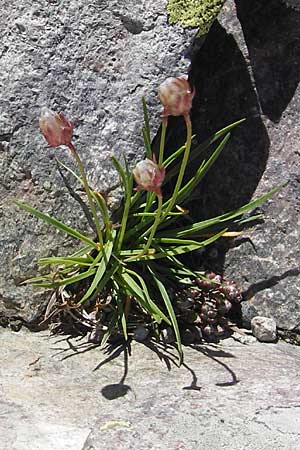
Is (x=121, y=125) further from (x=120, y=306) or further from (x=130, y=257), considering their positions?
(x=120, y=306)

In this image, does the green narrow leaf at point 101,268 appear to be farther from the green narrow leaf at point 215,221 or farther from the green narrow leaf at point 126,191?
the green narrow leaf at point 215,221

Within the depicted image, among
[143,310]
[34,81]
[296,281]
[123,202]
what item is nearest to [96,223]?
[123,202]

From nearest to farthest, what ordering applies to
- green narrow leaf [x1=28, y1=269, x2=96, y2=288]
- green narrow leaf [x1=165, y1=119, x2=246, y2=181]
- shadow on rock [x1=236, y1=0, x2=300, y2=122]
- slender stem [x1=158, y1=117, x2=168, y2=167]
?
slender stem [x1=158, y1=117, x2=168, y2=167], green narrow leaf [x1=28, y1=269, x2=96, y2=288], green narrow leaf [x1=165, y1=119, x2=246, y2=181], shadow on rock [x1=236, y1=0, x2=300, y2=122]

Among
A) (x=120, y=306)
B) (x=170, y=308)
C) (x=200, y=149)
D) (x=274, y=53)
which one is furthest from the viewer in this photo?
(x=274, y=53)

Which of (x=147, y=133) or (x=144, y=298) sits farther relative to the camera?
(x=147, y=133)

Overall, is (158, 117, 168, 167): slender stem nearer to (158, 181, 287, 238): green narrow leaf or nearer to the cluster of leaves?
the cluster of leaves

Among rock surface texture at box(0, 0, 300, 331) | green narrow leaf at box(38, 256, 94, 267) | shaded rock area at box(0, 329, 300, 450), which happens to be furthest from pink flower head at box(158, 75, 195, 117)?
shaded rock area at box(0, 329, 300, 450)

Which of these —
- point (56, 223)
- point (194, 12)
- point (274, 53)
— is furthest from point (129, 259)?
point (274, 53)
